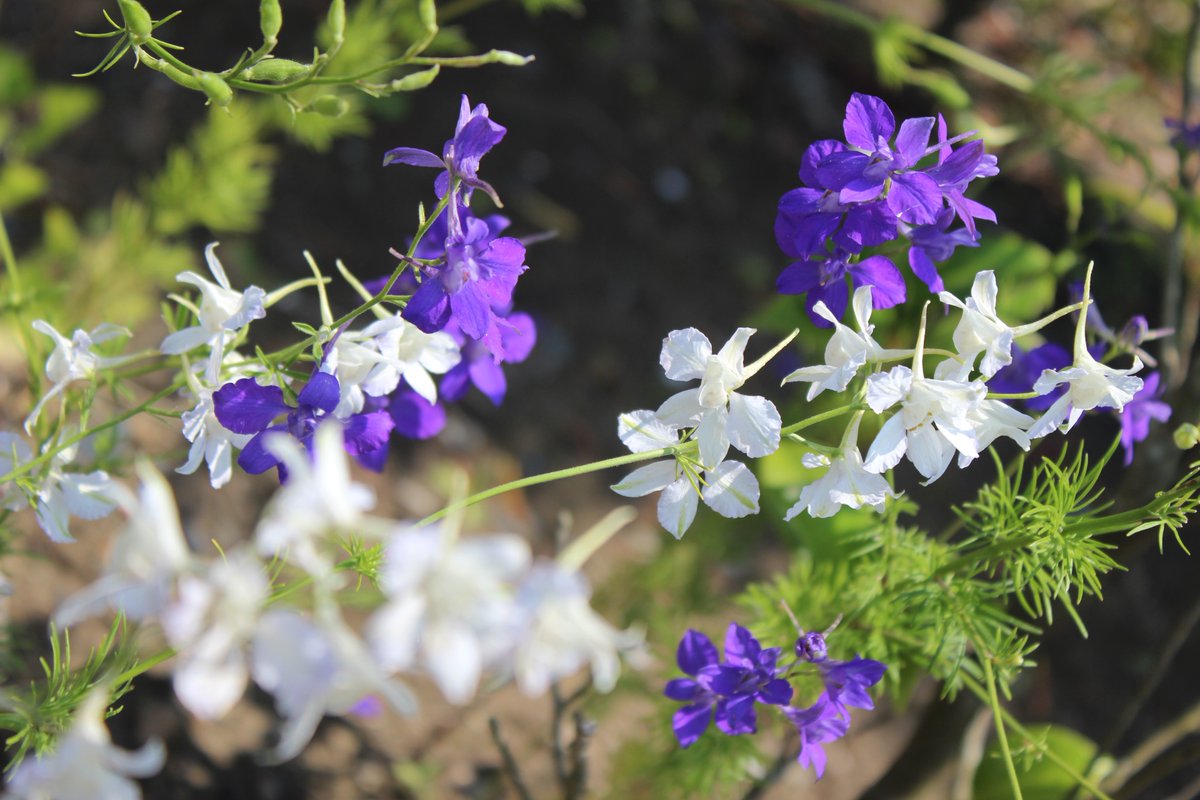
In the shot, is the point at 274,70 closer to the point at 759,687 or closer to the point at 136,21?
the point at 136,21

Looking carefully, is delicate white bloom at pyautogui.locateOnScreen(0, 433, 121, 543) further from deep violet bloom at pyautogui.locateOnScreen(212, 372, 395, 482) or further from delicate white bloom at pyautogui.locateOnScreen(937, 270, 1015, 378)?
delicate white bloom at pyautogui.locateOnScreen(937, 270, 1015, 378)

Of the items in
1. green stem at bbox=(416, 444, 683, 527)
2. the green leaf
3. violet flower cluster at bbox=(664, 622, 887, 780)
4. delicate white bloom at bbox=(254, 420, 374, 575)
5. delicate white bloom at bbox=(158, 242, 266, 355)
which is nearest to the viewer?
delicate white bloom at bbox=(254, 420, 374, 575)

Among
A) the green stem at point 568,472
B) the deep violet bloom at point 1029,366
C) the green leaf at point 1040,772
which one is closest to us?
the green stem at point 568,472

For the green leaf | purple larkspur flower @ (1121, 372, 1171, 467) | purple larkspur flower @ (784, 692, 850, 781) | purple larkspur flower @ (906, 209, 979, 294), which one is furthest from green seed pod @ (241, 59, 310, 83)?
the green leaf

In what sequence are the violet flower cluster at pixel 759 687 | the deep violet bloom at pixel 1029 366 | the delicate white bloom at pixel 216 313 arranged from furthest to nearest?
the deep violet bloom at pixel 1029 366 < the violet flower cluster at pixel 759 687 < the delicate white bloom at pixel 216 313

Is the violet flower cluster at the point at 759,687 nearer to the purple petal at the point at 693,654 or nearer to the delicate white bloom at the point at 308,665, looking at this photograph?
the purple petal at the point at 693,654

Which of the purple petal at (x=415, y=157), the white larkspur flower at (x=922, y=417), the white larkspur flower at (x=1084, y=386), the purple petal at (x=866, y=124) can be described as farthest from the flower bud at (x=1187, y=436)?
the purple petal at (x=415, y=157)
